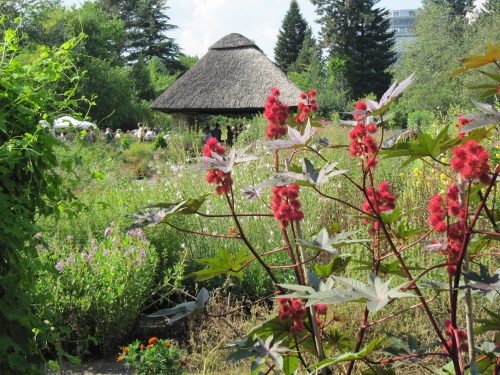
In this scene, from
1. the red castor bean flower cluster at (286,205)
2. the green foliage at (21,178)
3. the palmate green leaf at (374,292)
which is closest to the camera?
the palmate green leaf at (374,292)

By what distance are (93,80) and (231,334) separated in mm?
32434

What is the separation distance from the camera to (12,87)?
2057 mm

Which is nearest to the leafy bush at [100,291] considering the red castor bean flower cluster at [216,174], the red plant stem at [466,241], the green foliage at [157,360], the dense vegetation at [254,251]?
the dense vegetation at [254,251]

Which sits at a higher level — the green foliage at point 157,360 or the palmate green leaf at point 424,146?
the palmate green leaf at point 424,146

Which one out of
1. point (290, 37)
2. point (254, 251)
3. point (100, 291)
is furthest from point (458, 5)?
point (254, 251)

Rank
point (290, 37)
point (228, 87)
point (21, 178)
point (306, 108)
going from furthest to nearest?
point (290, 37) → point (228, 87) → point (21, 178) → point (306, 108)

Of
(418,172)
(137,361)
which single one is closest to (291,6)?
(418,172)

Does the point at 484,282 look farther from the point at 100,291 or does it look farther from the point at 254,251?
the point at 100,291

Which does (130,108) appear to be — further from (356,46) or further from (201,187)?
(201,187)

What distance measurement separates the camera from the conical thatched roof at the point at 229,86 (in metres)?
24.2

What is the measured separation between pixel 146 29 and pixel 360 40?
1860cm

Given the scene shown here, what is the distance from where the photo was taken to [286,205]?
1601mm

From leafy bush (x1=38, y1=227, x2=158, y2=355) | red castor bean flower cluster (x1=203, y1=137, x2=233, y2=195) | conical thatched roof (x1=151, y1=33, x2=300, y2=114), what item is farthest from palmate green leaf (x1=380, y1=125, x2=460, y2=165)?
conical thatched roof (x1=151, y1=33, x2=300, y2=114)

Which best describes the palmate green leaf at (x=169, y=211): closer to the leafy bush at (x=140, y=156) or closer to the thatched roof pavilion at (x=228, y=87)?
the leafy bush at (x=140, y=156)
